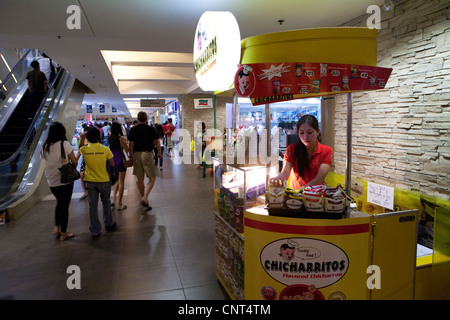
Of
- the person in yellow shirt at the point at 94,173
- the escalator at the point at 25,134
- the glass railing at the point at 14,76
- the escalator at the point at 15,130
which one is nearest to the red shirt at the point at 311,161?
the person in yellow shirt at the point at 94,173

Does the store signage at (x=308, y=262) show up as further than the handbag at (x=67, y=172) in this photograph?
No

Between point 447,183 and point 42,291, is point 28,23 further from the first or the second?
point 447,183

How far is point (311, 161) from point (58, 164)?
132 inches

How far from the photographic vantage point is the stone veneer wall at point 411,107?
3.11 m

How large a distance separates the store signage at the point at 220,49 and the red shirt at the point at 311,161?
104 centimetres

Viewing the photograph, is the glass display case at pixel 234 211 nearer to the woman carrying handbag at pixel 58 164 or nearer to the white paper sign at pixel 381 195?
the white paper sign at pixel 381 195

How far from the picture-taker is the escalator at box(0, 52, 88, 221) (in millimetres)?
5641

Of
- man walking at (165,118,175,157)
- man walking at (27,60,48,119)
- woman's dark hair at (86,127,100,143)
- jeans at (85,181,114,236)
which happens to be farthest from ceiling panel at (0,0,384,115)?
man walking at (165,118,175,157)

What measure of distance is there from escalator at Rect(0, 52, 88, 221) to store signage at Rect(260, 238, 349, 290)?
5.14 metres

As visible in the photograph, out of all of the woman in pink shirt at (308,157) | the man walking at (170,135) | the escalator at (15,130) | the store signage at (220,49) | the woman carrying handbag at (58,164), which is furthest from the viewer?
the man walking at (170,135)

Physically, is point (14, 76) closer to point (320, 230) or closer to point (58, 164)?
point (58, 164)

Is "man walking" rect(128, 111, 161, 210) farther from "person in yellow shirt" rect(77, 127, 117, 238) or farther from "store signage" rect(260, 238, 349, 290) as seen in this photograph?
"store signage" rect(260, 238, 349, 290)
